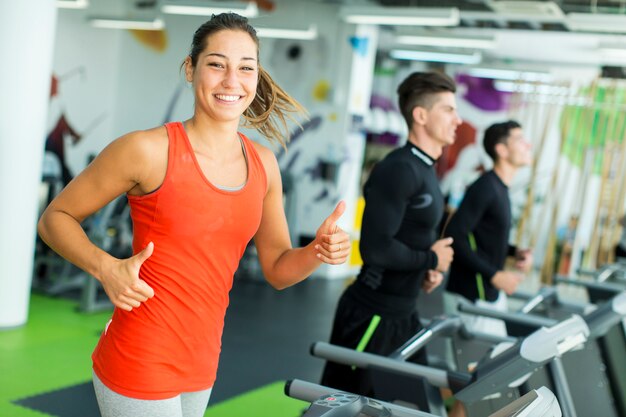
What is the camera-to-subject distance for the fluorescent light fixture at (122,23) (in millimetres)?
9047

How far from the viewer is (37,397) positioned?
411 centimetres

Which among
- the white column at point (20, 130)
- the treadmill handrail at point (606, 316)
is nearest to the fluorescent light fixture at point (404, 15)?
the white column at point (20, 130)

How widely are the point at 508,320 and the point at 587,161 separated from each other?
5.63 m

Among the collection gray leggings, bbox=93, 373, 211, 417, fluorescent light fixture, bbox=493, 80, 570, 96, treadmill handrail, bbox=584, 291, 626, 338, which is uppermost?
fluorescent light fixture, bbox=493, 80, 570, 96

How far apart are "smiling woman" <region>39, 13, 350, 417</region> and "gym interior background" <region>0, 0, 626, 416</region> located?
8.08 feet

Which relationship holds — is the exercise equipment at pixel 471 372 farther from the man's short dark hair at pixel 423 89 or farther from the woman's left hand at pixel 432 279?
the man's short dark hair at pixel 423 89

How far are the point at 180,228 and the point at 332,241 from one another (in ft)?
1.10

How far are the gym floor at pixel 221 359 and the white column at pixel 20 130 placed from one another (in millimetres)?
383

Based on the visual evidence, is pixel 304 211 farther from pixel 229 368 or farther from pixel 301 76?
pixel 229 368

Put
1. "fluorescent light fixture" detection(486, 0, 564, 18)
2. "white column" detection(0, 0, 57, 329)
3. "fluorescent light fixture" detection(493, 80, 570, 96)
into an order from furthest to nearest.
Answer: "fluorescent light fixture" detection(493, 80, 570, 96), "fluorescent light fixture" detection(486, 0, 564, 18), "white column" detection(0, 0, 57, 329)

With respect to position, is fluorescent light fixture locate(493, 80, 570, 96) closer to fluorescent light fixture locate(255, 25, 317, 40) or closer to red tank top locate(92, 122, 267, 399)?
fluorescent light fixture locate(255, 25, 317, 40)

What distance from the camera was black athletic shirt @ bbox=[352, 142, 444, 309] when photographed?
9.55 ft

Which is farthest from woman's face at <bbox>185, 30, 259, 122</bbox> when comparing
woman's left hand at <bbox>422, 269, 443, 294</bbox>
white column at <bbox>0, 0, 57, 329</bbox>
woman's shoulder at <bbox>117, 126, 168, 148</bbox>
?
white column at <bbox>0, 0, 57, 329</bbox>

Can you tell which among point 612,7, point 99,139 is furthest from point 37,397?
point 612,7
